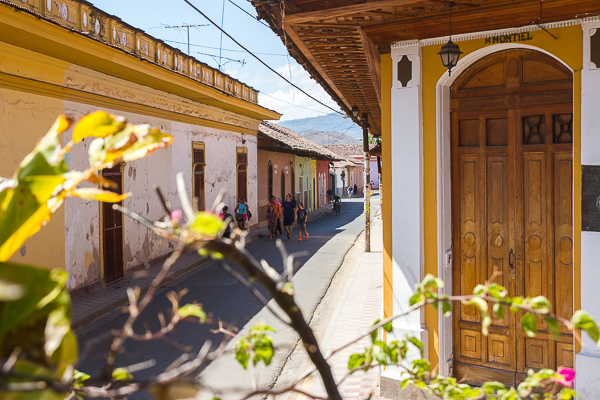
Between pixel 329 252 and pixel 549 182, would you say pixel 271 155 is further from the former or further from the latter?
pixel 549 182

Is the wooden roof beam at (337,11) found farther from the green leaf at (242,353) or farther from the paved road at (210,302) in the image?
the green leaf at (242,353)

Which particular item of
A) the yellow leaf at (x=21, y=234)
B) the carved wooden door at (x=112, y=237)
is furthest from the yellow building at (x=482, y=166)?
the carved wooden door at (x=112, y=237)

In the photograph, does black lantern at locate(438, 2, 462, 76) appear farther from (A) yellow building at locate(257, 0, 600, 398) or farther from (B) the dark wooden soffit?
(B) the dark wooden soffit

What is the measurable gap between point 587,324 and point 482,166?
11.6 feet

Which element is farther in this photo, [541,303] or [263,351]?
[263,351]

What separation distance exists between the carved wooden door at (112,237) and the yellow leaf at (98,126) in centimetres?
913

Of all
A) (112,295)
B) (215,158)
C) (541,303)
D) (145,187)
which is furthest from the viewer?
(215,158)

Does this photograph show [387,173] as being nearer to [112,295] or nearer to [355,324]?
[355,324]

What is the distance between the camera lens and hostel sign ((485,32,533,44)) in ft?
13.7

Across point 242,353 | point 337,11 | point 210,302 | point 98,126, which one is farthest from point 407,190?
point 210,302

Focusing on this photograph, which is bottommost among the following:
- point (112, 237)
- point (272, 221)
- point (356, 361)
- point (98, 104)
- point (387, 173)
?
point (272, 221)

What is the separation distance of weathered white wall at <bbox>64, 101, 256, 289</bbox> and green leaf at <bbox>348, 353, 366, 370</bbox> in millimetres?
8035

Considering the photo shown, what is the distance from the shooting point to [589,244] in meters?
3.96

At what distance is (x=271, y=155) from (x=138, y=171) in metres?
10.9
